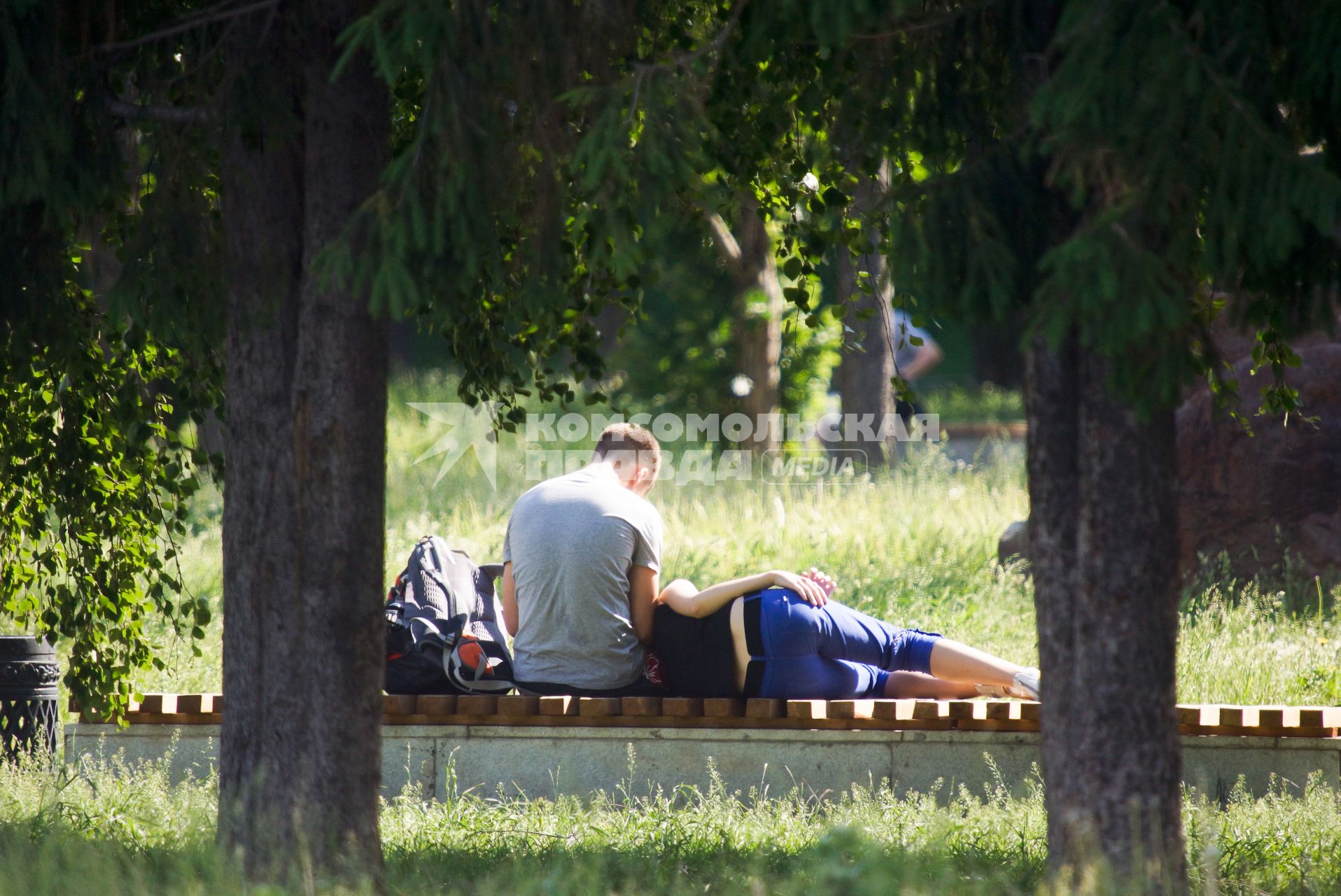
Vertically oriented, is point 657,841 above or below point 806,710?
below

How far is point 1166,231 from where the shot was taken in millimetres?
3270

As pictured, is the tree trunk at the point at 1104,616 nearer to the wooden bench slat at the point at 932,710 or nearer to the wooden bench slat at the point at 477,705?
the wooden bench slat at the point at 932,710

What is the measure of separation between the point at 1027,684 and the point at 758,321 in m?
9.01

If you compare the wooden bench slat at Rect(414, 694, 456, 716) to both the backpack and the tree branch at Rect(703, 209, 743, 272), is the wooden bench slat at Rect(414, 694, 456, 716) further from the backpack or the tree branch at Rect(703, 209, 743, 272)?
the tree branch at Rect(703, 209, 743, 272)

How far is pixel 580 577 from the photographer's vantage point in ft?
17.7

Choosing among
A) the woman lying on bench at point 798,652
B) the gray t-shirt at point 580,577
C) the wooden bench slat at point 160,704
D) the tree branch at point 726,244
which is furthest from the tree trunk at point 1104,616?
the tree branch at point 726,244

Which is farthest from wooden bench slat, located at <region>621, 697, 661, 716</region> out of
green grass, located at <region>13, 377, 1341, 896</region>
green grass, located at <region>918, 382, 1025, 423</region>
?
green grass, located at <region>918, 382, 1025, 423</region>

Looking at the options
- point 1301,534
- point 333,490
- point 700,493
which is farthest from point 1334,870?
point 700,493

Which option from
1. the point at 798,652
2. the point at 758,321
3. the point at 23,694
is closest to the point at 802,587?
the point at 798,652

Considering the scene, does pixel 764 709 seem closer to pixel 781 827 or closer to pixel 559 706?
pixel 781 827

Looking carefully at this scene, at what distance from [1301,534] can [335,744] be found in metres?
6.91

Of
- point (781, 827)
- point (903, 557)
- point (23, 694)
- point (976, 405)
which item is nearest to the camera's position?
point (781, 827)

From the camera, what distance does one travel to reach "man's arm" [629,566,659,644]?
216 inches

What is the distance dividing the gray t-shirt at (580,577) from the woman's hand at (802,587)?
50 centimetres
